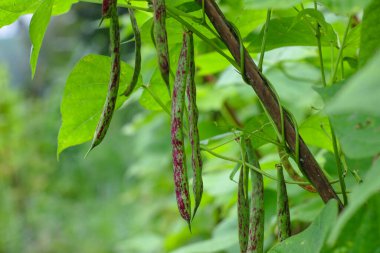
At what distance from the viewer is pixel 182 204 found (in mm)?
626

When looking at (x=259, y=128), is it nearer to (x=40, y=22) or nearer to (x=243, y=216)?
(x=243, y=216)

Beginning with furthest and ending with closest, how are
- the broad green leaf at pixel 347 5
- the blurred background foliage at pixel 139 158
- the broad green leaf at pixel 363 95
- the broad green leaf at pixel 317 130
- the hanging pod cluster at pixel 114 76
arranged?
1. the blurred background foliage at pixel 139 158
2. the broad green leaf at pixel 317 130
3. the hanging pod cluster at pixel 114 76
4. the broad green leaf at pixel 347 5
5. the broad green leaf at pixel 363 95

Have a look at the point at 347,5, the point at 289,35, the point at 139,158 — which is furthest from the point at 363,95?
the point at 139,158

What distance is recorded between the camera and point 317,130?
2.93ft

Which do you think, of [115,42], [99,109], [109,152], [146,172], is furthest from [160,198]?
[109,152]

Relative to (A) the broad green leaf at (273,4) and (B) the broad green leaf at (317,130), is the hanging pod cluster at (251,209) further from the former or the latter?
(A) the broad green leaf at (273,4)

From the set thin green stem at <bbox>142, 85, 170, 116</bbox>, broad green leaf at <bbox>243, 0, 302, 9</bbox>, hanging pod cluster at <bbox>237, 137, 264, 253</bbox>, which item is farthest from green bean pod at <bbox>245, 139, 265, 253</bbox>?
broad green leaf at <bbox>243, 0, 302, 9</bbox>

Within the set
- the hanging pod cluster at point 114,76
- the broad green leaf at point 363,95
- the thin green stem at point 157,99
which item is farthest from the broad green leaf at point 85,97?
the broad green leaf at point 363,95

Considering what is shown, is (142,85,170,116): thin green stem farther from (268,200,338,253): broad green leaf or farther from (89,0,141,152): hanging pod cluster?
(268,200,338,253): broad green leaf

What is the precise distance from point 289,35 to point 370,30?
0.56ft

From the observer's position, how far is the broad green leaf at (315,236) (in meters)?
0.52

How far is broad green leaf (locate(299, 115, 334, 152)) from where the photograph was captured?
849mm

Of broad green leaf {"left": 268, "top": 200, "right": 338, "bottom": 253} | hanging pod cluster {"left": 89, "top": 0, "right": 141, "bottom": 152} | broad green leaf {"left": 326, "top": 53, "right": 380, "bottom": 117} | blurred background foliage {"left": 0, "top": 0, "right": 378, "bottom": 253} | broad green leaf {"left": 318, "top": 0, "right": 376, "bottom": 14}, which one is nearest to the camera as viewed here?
broad green leaf {"left": 326, "top": 53, "right": 380, "bottom": 117}

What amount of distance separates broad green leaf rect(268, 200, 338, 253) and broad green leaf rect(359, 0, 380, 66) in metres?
0.16
